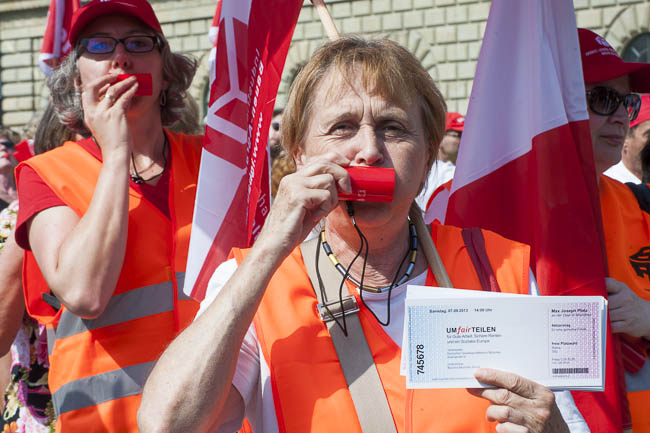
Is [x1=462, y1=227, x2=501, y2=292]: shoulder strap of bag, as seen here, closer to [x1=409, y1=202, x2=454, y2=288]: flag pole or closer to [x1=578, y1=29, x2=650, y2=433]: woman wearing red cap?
[x1=409, y1=202, x2=454, y2=288]: flag pole

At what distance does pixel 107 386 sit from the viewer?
8.81 feet

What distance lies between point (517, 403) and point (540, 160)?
1.28 meters

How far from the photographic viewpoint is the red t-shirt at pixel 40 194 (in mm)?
2740

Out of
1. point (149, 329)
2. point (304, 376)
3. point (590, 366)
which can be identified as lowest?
point (149, 329)

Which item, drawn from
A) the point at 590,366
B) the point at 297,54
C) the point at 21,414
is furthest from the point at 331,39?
the point at 297,54

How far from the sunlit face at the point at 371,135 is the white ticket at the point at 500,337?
442 mm

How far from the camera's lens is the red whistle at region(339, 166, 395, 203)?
1.88m

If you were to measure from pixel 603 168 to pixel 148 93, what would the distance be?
171cm

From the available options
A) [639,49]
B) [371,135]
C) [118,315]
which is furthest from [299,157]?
[639,49]

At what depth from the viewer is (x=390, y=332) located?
198 cm

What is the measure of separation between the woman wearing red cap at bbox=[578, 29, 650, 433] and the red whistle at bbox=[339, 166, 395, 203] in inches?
41.8

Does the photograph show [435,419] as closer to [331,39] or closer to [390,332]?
[390,332]

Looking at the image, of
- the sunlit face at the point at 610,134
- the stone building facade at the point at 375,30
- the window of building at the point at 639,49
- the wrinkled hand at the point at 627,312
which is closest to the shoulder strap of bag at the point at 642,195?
the sunlit face at the point at 610,134

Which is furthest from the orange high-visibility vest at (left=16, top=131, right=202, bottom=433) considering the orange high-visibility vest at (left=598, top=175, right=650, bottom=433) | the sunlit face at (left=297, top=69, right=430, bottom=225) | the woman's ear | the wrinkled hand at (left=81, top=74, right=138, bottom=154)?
the orange high-visibility vest at (left=598, top=175, right=650, bottom=433)
